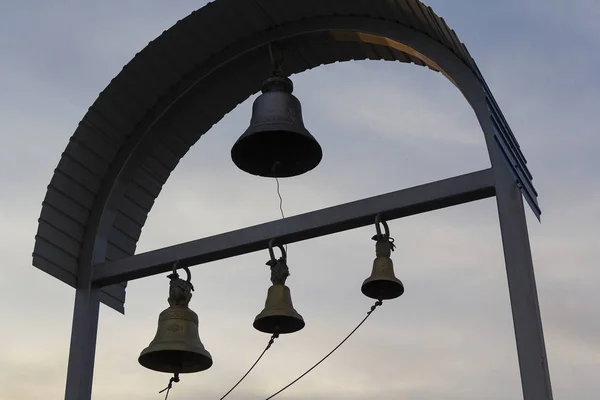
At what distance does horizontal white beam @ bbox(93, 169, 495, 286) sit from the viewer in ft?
23.9

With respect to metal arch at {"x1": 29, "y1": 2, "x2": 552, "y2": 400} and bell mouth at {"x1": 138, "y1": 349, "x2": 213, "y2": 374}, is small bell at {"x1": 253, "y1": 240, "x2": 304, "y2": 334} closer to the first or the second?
bell mouth at {"x1": 138, "y1": 349, "x2": 213, "y2": 374}

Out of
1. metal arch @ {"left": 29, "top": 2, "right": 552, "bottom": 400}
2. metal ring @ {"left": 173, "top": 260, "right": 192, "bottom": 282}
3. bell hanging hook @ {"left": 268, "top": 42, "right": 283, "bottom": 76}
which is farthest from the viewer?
bell hanging hook @ {"left": 268, "top": 42, "right": 283, "bottom": 76}

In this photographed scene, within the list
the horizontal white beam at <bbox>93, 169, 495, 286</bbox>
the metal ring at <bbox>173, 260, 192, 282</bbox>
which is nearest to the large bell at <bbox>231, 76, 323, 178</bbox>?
the horizontal white beam at <bbox>93, 169, 495, 286</bbox>

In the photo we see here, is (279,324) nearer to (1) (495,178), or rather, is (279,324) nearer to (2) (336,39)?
(1) (495,178)

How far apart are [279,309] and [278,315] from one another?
0.04 metres

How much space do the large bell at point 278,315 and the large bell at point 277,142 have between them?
1.04 metres

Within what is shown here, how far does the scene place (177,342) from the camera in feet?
25.5

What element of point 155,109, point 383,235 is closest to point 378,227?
point 383,235

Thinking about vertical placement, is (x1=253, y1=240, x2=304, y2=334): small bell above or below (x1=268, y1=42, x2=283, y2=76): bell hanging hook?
below

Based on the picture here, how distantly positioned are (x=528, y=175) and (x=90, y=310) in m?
3.73

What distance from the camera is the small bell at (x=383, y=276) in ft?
25.0

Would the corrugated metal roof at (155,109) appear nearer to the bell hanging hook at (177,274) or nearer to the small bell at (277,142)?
the small bell at (277,142)

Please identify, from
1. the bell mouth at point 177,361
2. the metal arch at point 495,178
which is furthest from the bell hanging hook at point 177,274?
the metal arch at point 495,178

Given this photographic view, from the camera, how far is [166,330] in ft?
25.8
